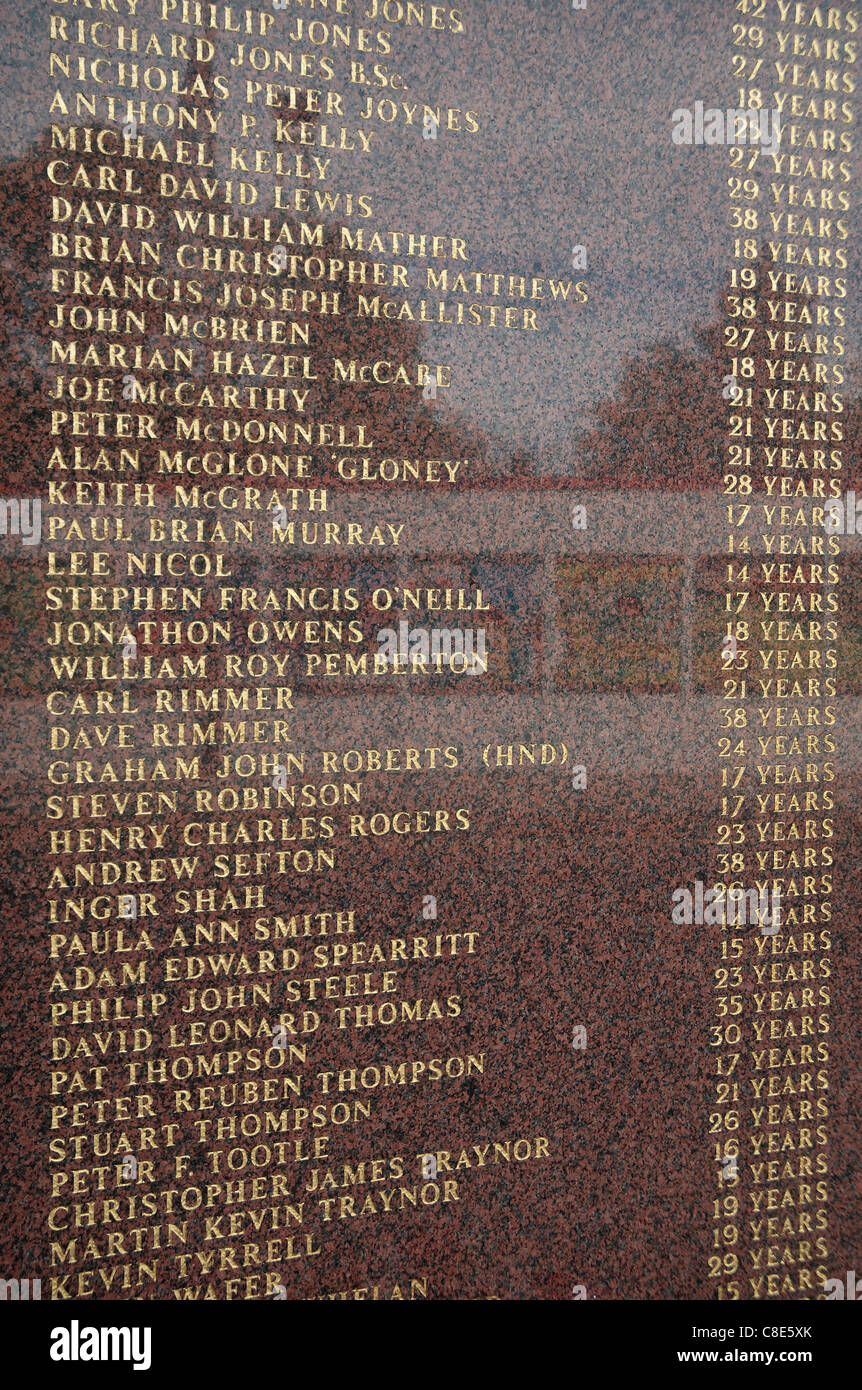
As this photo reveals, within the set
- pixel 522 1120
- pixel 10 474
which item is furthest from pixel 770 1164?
pixel 10 474

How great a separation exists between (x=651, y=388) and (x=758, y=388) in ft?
1.69

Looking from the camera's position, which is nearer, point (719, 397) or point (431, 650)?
point (431, 650)

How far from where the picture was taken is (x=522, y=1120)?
4195mm

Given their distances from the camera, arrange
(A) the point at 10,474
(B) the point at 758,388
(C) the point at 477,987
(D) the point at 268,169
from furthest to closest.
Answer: (B) the point at 758,388 < (C) the point at 477,987 < (D) the point at 268,169 < (A) the point at 10,474

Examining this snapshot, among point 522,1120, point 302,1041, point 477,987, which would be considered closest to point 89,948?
point 302,1041

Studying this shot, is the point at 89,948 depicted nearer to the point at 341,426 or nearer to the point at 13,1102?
the point at 13,1102

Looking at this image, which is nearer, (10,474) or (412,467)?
(10,474)

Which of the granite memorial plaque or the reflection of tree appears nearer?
the granite memorial plaque

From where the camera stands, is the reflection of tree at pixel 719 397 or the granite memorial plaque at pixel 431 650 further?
the reflection of tree at pixel 719 397

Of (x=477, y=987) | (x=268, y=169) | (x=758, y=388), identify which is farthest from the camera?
(x=758, y=388)

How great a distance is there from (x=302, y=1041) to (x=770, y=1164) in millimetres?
2116

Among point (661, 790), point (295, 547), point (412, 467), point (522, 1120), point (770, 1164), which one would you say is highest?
point (412, 467)

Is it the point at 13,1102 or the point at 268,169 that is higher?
the point at 268,169

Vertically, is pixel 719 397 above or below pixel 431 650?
above
